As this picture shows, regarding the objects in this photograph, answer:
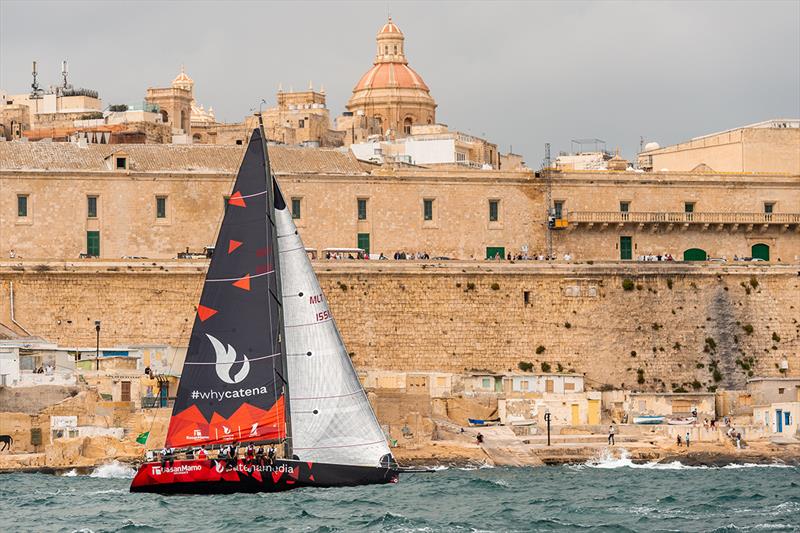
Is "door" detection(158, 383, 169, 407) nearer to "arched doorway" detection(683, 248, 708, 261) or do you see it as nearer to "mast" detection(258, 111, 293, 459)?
"mast" detection(258, 111, 293, 459)

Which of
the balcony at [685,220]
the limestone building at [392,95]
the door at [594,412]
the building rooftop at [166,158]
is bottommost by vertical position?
the door at [594,412]

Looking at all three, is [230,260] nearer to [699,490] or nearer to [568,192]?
[699,490]

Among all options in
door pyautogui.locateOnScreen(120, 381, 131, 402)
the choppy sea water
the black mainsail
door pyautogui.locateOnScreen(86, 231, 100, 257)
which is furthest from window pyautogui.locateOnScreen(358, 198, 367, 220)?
the black mainsail

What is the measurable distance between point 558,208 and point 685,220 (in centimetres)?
427

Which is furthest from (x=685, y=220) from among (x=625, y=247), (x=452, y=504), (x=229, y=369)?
(x=229, y=369)

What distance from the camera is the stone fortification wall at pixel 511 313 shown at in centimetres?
6197

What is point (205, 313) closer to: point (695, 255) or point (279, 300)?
point (279, 300)

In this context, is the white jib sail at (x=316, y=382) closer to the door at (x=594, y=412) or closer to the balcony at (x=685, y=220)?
the door at (x=594, y=412)

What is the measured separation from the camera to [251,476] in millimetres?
43906

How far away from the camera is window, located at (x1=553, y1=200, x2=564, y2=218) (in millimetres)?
68625

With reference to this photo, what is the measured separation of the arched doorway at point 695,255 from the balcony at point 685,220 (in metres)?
0.79

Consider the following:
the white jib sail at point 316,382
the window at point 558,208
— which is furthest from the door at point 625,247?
the white jib sail at point 316,382

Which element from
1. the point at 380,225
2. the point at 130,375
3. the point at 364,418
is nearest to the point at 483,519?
the point at 364,418

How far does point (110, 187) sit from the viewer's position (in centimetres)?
6531
